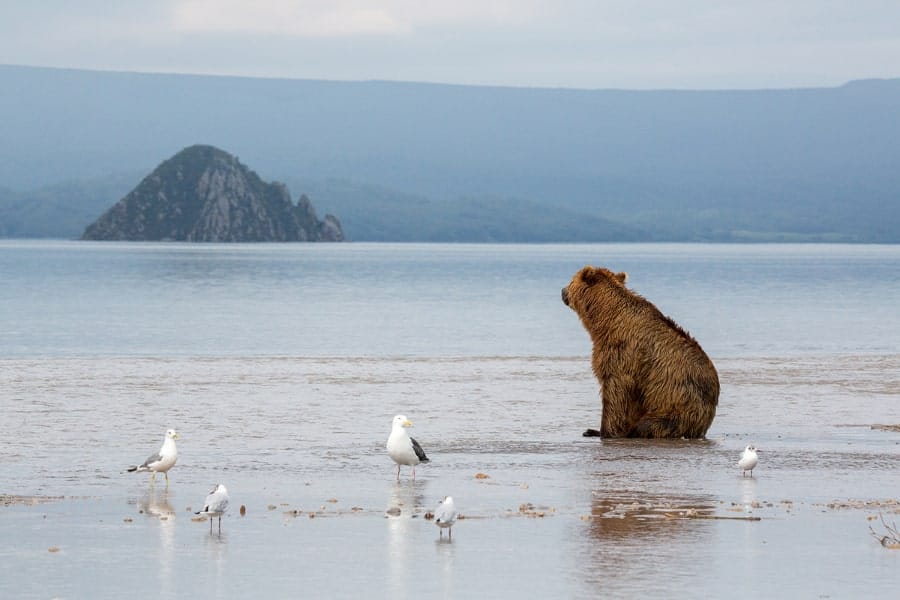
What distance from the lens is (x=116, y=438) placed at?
16.4 meters

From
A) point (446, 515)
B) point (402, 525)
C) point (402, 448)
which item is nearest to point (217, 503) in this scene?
point (402, 525)

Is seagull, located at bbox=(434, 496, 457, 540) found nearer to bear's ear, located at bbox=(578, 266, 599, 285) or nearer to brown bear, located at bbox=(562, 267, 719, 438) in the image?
brown bear, located at bbox=(562, 267, 719, 438)

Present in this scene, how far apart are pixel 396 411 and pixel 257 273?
81.5 m

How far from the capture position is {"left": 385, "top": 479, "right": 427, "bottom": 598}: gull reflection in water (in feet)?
29.9

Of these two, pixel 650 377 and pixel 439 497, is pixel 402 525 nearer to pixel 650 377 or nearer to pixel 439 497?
pixel 439 497

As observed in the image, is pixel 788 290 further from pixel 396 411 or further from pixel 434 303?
pixel 396 411

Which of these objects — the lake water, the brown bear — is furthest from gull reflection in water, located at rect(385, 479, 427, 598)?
the brown bear

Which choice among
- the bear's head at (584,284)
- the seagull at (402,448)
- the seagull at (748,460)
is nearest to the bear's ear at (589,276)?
the bear's head at (584,284)

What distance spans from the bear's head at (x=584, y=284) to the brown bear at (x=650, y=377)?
36cm

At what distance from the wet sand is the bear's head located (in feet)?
4.85

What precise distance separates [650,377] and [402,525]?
592 centimetres

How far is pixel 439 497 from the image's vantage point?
40.4 ft

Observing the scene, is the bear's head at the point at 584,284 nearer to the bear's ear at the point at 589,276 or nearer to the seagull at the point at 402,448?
the bear's ear at the point at 589,276

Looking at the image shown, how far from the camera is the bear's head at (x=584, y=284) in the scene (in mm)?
17031
